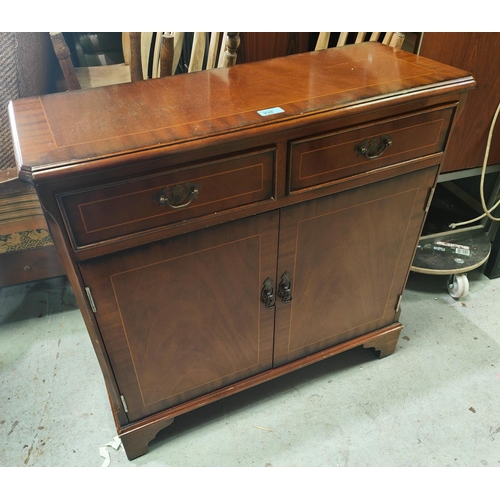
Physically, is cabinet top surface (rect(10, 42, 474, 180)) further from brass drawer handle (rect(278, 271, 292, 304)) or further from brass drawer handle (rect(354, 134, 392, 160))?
brass drawer handle (rect(278, 271, 292, 304))

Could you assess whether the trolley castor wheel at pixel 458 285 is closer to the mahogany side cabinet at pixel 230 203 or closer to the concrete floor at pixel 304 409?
the concrete floor at pixel 304 409

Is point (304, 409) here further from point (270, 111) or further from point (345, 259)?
point (270, 111)

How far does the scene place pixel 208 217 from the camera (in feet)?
2.70

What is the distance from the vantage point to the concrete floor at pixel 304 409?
1.11 meters

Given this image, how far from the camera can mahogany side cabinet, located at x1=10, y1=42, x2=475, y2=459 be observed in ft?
2.41

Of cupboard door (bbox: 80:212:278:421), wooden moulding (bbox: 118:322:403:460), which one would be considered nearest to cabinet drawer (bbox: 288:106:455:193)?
cupboard door (bbox: 80:212:278:421)

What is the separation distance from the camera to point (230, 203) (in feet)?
2.72

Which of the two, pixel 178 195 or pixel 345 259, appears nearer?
pixel 178 195

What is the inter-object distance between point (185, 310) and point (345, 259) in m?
0.40

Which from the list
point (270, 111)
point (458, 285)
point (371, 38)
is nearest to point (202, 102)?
point (270, 111)

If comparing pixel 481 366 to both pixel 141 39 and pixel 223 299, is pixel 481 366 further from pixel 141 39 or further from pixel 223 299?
pixel 141 39

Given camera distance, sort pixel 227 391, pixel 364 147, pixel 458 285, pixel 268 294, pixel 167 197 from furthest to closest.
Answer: pixel 458 285 < pixel 227 391 < pixel 268 294 < pixel 364 147 < pixel 167 197

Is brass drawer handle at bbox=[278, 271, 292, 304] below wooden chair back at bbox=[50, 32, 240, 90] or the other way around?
below

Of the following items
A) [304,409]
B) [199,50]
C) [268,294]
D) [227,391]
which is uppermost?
[199,50]
